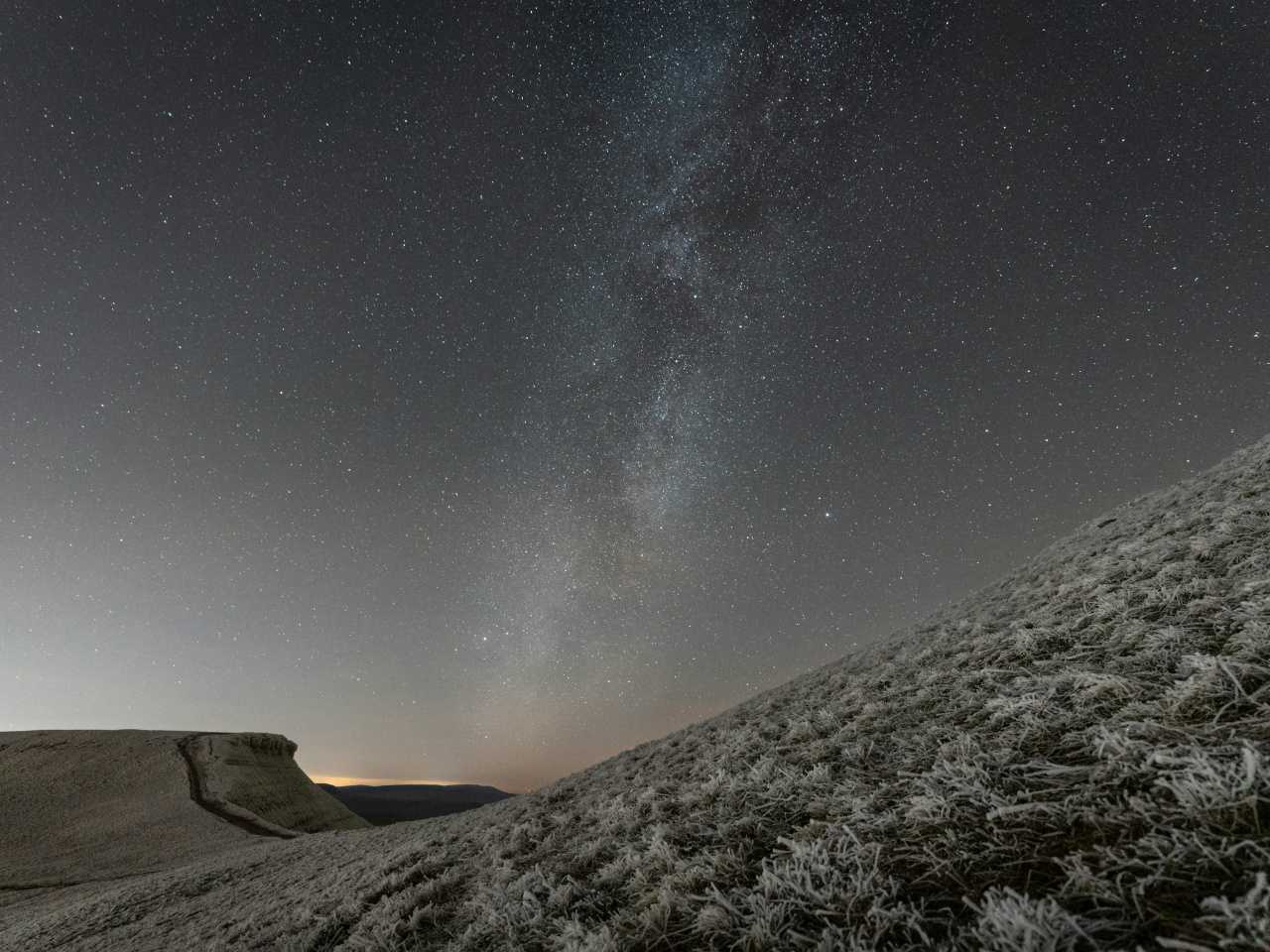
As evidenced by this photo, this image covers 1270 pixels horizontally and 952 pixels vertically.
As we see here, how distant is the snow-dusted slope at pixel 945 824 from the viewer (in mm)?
2721

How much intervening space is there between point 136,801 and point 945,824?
186 ft

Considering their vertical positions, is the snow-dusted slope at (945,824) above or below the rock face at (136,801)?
below

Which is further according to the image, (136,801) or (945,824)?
(136,801)

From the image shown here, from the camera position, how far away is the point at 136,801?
3841 centimetres

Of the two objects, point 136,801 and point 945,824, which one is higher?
point 136,801

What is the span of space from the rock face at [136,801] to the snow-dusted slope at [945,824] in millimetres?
26442

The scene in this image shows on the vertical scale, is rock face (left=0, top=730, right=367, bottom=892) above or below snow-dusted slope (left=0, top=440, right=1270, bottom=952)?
above

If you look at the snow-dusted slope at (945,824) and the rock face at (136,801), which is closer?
the snow-dusted slope at (945,824)

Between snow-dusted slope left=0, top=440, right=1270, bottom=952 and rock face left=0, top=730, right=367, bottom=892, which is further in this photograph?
rock face left=0, top=730, right=367, bottom=892

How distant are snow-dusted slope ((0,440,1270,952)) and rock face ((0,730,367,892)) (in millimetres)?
26442

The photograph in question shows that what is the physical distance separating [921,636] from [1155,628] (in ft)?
27.7

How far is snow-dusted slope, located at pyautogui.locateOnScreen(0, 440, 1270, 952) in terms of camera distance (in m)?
2.72

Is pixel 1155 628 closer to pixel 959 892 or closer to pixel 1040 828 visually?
pixel 1040 828

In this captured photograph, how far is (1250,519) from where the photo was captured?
905cm
